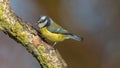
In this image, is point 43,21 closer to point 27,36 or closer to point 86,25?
point 27,36

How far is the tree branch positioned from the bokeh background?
1.37m

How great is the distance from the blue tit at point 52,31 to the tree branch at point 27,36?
0.11 meters

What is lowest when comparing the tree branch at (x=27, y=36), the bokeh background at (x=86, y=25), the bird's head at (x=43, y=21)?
the tree branch at (x=27, y=36)

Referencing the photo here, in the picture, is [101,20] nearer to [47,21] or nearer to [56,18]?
[56,18]

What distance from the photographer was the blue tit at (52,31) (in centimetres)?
125

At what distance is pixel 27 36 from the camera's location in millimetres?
1104

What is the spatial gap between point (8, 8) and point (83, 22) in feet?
5.42

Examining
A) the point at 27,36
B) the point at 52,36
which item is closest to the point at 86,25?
the point at 52,36

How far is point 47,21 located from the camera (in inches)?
49.4

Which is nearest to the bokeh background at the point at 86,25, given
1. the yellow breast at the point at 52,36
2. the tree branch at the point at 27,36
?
the yellow breast at the point at 52,36

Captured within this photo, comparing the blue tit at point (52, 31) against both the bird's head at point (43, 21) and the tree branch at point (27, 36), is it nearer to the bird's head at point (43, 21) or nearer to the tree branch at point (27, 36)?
the bird's head at point (43, 21)

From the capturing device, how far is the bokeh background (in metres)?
2.58

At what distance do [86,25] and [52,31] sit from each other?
144 centimetres

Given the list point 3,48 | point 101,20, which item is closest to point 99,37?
point 101,20
